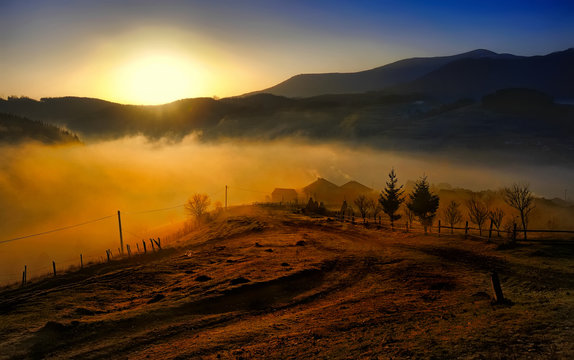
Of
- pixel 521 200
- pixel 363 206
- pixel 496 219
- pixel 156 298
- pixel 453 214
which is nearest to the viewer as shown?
pixel 156 298

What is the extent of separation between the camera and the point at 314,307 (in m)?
22.1

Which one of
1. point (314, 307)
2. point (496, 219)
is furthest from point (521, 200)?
point (314, 307)

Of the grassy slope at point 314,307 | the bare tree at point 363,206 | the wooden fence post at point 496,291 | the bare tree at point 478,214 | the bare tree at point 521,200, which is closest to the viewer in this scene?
the grassy slope at point 314,307

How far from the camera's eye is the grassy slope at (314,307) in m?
14.9

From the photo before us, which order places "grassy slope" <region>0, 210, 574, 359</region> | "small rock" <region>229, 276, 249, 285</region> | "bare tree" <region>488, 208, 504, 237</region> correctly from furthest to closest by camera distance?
"bare tree" <region>488, 208, 504, 237</region> → "small rock" <region>229, 276, 249, 285</region> → "grassy slope" <region>0, 210, 574, 359</region>

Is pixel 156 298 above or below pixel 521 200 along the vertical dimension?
below

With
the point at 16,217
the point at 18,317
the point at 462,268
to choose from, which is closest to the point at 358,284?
the point at 462,268

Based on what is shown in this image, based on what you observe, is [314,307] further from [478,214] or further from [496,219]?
[478,214]

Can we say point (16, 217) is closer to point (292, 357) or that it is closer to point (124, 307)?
point (124, 307)

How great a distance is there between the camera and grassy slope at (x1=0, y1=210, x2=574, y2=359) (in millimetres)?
14945

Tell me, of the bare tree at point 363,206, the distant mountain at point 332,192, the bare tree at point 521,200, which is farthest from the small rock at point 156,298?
the distant mountain at point 332,192

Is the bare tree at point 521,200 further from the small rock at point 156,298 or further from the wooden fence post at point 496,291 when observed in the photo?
the small rock at point 156,298

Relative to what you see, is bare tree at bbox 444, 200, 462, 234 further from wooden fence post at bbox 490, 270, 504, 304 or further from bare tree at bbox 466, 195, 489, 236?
wooden fence post at bbox 490, 270, 504, 304

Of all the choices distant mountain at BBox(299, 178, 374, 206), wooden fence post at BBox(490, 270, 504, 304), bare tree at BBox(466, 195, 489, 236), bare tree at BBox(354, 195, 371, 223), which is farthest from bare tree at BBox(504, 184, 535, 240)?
distant mountain at BBox(299, 178, 374, 206)
